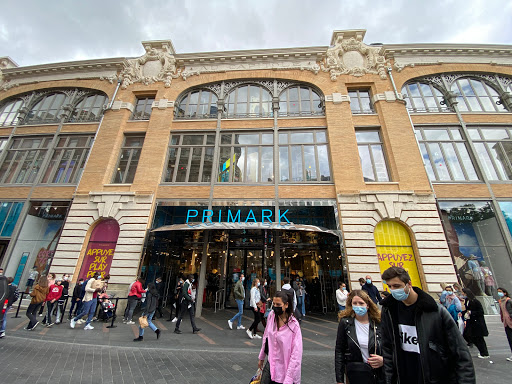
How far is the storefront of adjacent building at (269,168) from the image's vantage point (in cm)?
1158

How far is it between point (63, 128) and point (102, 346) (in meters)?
15.9

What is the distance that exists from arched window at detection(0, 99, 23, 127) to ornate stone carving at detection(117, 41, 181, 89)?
7.98 metres

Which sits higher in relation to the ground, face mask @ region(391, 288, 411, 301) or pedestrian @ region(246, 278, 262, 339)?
face mask @ region(391, 288, 411, 301)

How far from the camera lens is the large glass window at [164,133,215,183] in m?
13.7

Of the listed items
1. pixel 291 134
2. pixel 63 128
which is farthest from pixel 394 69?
pixel 63 128

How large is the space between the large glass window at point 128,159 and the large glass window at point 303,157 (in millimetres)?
8978

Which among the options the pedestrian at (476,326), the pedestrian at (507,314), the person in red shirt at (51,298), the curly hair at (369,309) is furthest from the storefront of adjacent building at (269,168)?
the curly hair at (369,309)

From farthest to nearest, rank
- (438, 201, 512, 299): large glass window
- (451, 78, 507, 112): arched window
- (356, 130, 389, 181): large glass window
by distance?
(451, 78, 507, 112): arched window < (356, 130, 389, 181): large glass window < (438, 201, 512, 299): large glass window

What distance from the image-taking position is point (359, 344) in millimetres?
2855

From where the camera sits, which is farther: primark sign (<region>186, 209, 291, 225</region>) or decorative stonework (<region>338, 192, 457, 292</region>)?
primark sign (<region>186, 209, 291, 225</region>)

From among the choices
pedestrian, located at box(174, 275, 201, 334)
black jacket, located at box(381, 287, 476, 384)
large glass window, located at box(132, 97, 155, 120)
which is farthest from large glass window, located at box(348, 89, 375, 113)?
black jacket, located at box(381, 287, 476, 384)

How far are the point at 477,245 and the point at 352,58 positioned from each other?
43.7 ft

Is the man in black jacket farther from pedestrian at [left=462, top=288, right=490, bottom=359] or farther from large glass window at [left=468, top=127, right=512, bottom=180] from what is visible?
large glass window at [left=468, top=127, right=512, bottom=180]

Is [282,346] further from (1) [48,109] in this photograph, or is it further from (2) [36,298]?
(1) [48,109]
